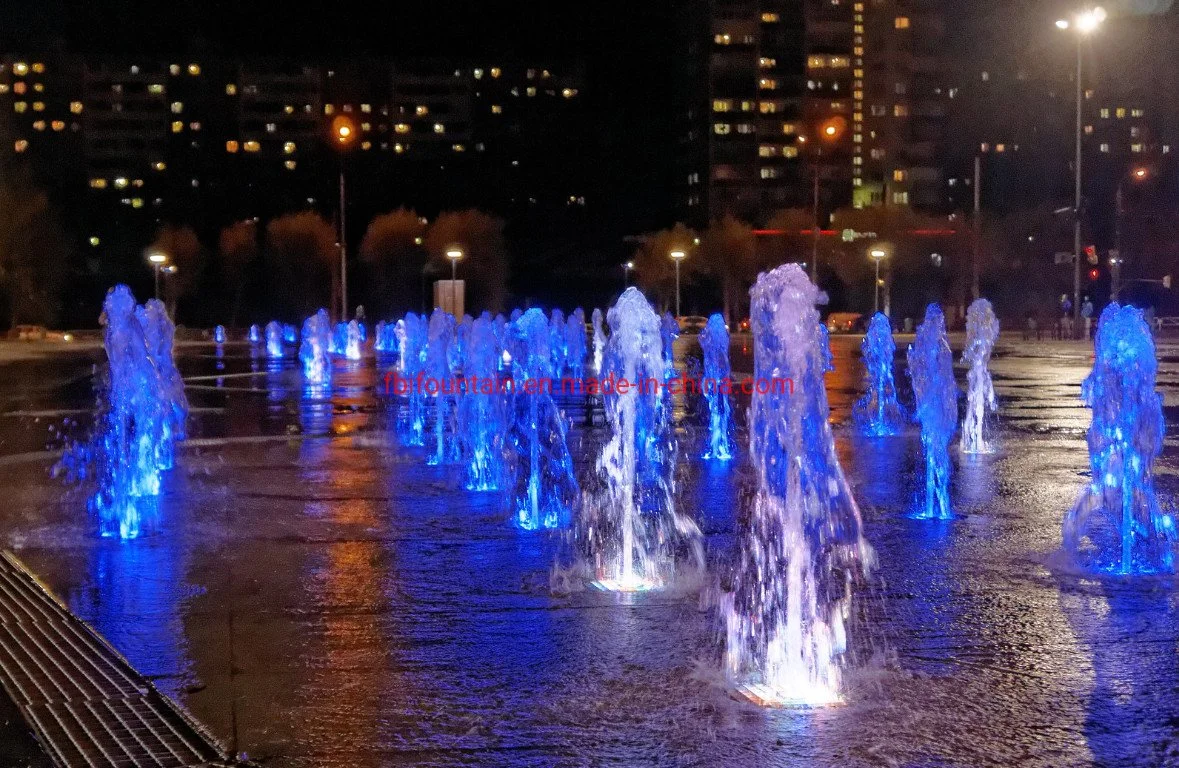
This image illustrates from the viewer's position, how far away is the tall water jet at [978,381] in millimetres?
15031

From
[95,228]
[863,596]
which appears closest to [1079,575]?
[863,596]

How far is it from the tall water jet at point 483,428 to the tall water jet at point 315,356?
12.6 metres

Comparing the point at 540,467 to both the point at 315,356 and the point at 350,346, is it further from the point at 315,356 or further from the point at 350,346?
the point at 350,346

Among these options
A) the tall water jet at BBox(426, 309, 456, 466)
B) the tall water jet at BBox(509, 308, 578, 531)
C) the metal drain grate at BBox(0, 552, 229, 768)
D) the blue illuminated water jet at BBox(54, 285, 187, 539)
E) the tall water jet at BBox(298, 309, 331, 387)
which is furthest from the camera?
the tall water jet at BBox(298, 309, 331, 387)

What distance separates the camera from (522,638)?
639 centimetres

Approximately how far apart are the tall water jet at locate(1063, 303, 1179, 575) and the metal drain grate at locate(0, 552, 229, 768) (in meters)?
5.58

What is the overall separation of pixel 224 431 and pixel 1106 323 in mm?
11266

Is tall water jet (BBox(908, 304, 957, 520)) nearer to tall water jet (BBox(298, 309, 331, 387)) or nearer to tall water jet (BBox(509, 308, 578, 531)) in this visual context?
tall water jet (BBox(509, 308, 578, 531))

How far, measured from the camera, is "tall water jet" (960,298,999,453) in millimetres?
15031

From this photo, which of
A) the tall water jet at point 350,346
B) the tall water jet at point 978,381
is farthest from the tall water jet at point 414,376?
the tall water jet at point 978,381

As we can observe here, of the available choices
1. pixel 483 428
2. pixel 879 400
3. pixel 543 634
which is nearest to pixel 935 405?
pixel 483 428

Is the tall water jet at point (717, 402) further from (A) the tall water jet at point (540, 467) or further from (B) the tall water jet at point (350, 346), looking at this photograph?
(B) the tall water jet at point (350, 346)

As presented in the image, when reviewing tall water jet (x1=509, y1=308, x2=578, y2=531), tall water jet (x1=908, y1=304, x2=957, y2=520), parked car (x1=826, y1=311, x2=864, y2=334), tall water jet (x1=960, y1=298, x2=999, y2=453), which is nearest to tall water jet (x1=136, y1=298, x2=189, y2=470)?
tall water jet (x1=509, y1=308, x2=578, y2=531)

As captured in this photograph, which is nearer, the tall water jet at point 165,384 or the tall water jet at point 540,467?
the tall water jet at point 540,467
